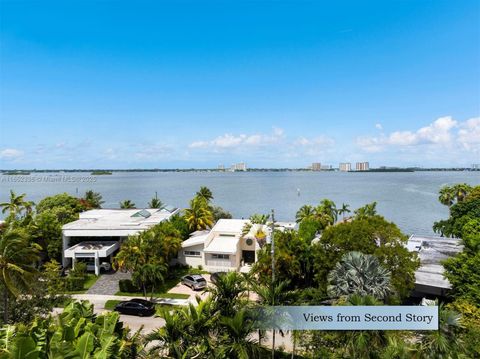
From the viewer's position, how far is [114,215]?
45.9 metres

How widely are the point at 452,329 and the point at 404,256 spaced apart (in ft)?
32.5

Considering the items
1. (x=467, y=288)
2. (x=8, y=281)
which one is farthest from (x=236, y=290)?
(x=467, y=288)

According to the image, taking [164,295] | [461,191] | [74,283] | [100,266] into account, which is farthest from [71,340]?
[461,191]

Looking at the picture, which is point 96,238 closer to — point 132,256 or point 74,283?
point 74,283

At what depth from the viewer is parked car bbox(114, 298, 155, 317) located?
23234 mm

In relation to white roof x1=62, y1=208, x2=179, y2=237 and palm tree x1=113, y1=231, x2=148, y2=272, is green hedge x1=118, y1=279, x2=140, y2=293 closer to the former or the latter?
palm tree x1=113, y1=231, x2=148, y2=272

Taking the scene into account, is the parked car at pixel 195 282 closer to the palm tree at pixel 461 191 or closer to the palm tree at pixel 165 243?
the palm tree at pixel 165 243

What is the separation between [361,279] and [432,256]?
18.1m

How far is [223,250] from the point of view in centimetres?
3297

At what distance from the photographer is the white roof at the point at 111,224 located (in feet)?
113

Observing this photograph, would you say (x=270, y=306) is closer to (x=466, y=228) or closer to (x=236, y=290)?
(x=236, y=290)

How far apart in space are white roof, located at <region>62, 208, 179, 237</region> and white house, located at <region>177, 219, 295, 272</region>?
6.58 meters

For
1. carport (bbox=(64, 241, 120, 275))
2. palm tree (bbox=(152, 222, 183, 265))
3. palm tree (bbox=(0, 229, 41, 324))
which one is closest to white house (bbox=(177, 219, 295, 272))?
palm tree (bbox=(152, 222, 183, 265))

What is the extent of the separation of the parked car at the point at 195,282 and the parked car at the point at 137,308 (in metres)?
5.44
